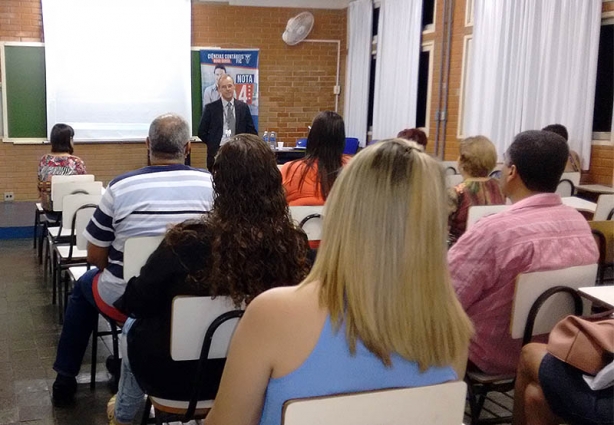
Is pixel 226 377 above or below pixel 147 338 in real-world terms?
above

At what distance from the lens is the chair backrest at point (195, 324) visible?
1.82 m

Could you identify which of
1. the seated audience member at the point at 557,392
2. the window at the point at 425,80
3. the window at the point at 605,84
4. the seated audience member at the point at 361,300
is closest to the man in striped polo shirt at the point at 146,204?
the seated audience member at the point at 557,392

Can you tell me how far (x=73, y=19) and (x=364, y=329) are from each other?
24.8 ft

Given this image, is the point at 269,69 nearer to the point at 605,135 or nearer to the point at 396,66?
the point at 396,66

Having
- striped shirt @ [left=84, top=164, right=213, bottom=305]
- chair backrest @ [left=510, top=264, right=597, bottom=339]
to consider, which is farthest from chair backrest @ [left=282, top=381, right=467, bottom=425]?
striped shirt @ [left=84, top=164, right=213, bottom=305]

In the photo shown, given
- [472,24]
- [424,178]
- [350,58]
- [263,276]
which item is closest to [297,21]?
[350,58]

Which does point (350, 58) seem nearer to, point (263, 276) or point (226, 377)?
point (263, 276)

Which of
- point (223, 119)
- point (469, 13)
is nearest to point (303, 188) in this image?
point (223, 119)

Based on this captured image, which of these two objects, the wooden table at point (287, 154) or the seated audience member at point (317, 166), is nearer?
the seated audience member at point (317, 166)

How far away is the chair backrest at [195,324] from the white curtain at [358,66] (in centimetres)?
705

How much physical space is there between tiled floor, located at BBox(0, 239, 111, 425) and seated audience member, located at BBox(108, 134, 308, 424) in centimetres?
113

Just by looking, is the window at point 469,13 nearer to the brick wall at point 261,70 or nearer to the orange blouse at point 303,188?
the brick wall at point 261,70

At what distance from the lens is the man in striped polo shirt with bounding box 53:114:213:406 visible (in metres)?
2.54

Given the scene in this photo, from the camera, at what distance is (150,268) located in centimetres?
185
